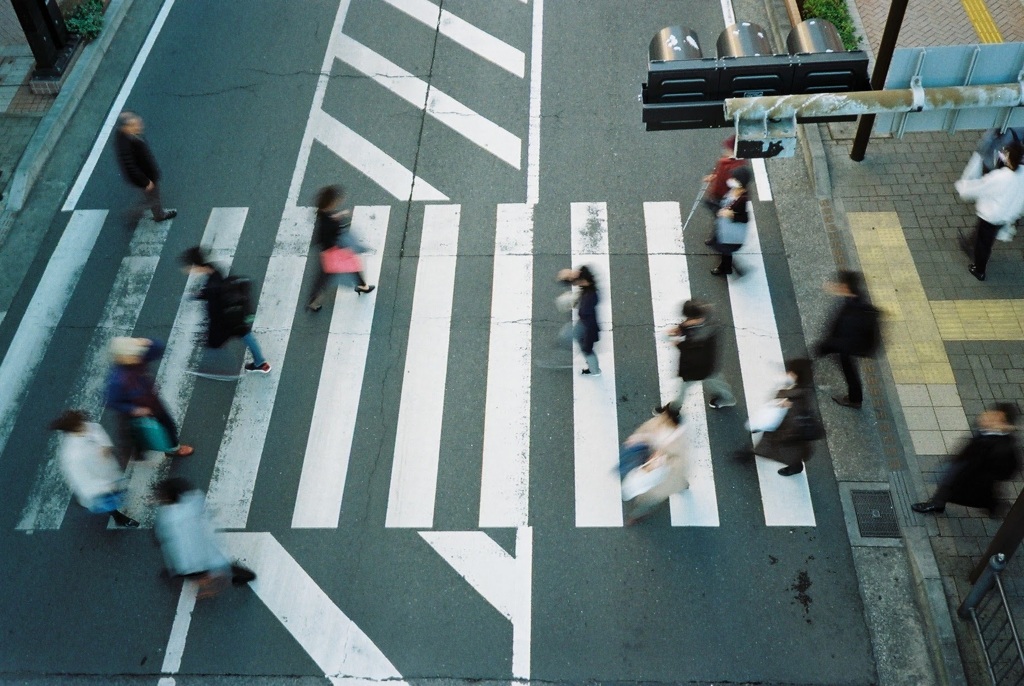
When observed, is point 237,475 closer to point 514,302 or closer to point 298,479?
point 298,479

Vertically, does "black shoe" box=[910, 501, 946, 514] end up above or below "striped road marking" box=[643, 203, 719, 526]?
below

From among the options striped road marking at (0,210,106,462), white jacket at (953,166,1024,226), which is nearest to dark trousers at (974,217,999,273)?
white jacket at (953,166,1024,226)

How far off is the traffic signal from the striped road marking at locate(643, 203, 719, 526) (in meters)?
2.85

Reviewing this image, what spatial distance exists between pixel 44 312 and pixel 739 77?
30.0 feet

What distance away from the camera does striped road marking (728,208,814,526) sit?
9.66 m

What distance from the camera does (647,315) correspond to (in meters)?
11.5

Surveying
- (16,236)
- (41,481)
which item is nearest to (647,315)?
(41,481)

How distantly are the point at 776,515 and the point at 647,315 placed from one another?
10.1 feet

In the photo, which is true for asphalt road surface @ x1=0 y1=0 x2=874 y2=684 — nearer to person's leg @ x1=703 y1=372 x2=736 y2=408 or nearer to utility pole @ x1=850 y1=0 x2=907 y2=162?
person's leg @ x1=703 y1=372 x2=736 y2=408

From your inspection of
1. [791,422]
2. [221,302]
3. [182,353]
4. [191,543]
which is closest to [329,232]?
[221,302]

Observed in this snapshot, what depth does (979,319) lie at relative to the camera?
11.2 metres

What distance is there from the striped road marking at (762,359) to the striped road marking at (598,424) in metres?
1.54

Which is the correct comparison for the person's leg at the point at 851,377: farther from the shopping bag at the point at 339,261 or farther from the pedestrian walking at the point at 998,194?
the shopping bag at the point at 339,261

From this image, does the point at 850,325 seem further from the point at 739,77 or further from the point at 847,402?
the point at 739,77
